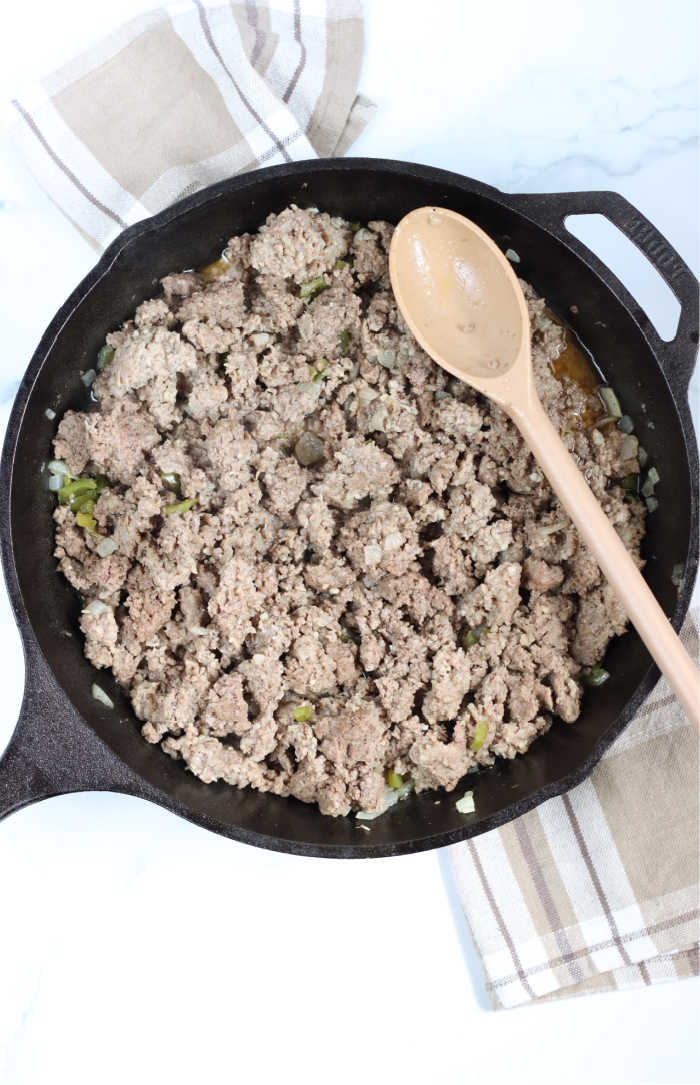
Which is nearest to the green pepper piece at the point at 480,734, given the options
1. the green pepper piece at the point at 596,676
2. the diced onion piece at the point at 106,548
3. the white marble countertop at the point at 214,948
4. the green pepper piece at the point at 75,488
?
the green pepper piece at the point at 596,676

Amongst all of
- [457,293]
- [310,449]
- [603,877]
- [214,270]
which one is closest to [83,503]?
[310,449]

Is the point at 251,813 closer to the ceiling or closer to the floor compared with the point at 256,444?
closer to the floor

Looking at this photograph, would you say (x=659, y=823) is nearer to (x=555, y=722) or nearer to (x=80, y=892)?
(x=555, y=722)

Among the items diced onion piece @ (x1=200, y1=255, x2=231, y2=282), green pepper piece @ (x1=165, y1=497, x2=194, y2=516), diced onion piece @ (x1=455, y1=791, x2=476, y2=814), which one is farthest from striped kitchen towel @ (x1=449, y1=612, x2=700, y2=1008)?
diced onion piece @ (x1=200, y1=255, x2=231, y2=282)

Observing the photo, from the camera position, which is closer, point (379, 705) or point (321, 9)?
point (379, 705)

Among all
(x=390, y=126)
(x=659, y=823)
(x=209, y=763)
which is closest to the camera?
(x=209, y=763)

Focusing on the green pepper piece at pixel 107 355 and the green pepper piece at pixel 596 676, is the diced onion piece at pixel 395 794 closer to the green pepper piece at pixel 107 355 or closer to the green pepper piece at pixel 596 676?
the green pepper piece at pixel 596 676

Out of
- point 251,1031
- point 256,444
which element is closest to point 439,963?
point 251,1031
